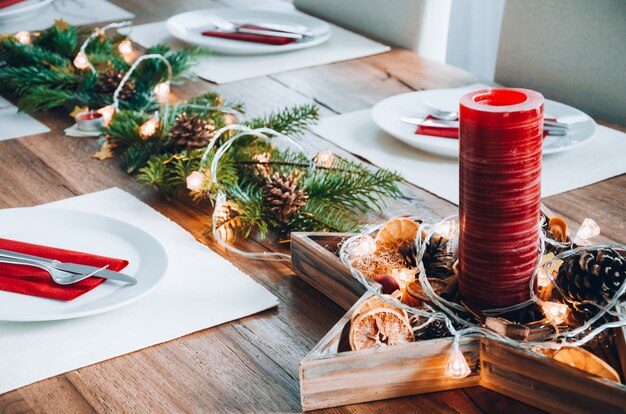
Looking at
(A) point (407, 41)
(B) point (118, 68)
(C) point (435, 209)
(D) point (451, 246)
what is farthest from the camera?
(A) point (407, 41)

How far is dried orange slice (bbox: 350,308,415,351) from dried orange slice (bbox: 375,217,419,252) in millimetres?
137

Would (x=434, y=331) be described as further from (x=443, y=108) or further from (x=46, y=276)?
(x=443, y=108)

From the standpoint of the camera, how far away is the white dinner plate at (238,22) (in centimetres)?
175

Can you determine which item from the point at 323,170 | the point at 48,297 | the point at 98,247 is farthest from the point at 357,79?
the point at 48,297

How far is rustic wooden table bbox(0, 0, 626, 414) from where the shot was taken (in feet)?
2.38

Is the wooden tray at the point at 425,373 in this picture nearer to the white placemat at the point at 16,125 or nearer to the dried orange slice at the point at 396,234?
the dried orange slice at the point at 396,234

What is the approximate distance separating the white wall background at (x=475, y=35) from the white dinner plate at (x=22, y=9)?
124cm

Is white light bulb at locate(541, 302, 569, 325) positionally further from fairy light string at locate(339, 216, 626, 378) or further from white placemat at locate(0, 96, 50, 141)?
white placemat at locate(0, 96, 50, 141)

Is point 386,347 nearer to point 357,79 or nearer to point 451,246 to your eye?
point 451,246

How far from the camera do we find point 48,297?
85cm

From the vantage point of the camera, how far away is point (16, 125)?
1448 mm

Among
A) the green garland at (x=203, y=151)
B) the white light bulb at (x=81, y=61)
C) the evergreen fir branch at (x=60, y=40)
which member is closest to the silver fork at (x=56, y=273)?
the green garland at (x=203, y=151)

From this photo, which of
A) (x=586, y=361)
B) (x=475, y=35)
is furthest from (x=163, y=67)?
(x=475, y=35)

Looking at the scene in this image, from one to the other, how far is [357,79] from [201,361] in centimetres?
94
